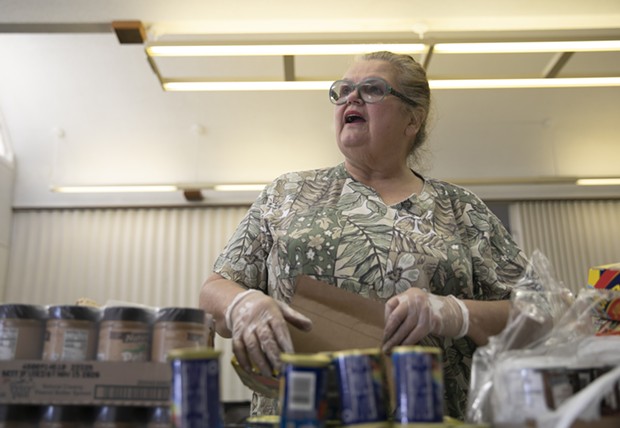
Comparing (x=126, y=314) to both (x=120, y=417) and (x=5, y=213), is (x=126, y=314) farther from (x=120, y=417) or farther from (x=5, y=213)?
(x=5, y=213)

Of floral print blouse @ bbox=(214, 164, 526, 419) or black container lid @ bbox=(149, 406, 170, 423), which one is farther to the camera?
floral print blouse @ bbox=(214, 164, 526, 419)

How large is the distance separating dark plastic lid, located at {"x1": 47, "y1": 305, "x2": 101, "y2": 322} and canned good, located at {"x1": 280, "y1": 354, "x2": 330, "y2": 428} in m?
0.39

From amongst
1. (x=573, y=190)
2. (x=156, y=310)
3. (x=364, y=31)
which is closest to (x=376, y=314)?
(x=156, y=310)

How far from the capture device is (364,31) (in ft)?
13.5

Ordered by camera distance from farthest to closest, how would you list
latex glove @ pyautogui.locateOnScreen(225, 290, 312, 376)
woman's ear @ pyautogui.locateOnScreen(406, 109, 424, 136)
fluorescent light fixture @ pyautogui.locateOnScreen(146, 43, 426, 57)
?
fluorescent light fixture @ pyautogui.locateOnScreen(146, 43, 426, 57) < woman's ear @ pyautogui.locateOnScreen(406, 109, 424, 136) < latex glove @ pyautogui.locateOnScreen(225, 290, 312, 376)

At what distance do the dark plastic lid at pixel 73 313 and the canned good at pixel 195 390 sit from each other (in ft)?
0.87

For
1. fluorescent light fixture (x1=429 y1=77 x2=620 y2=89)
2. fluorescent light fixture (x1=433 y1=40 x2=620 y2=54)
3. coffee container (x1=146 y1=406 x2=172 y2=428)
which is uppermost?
fluorescent light fixture (x1=433 y1=40 x2=620 y2=54)

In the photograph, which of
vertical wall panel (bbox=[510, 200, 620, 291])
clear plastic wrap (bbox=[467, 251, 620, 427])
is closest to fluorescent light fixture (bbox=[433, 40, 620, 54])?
clear plastic wrap (bbox=[467, 251, 620, 427])

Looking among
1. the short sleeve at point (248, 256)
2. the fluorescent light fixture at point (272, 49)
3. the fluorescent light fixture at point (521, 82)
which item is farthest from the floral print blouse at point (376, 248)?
the fluorescent light fixture at point (521, 82)

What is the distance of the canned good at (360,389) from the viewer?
893 mm

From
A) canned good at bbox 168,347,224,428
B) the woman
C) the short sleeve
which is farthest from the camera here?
the short sleeve

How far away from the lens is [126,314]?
105cm

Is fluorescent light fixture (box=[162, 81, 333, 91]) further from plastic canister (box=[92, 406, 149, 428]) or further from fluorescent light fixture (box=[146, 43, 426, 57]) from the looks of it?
plastic canister (box=[92, 406, 149, 428])

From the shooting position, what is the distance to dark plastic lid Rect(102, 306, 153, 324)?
105 centimetres
